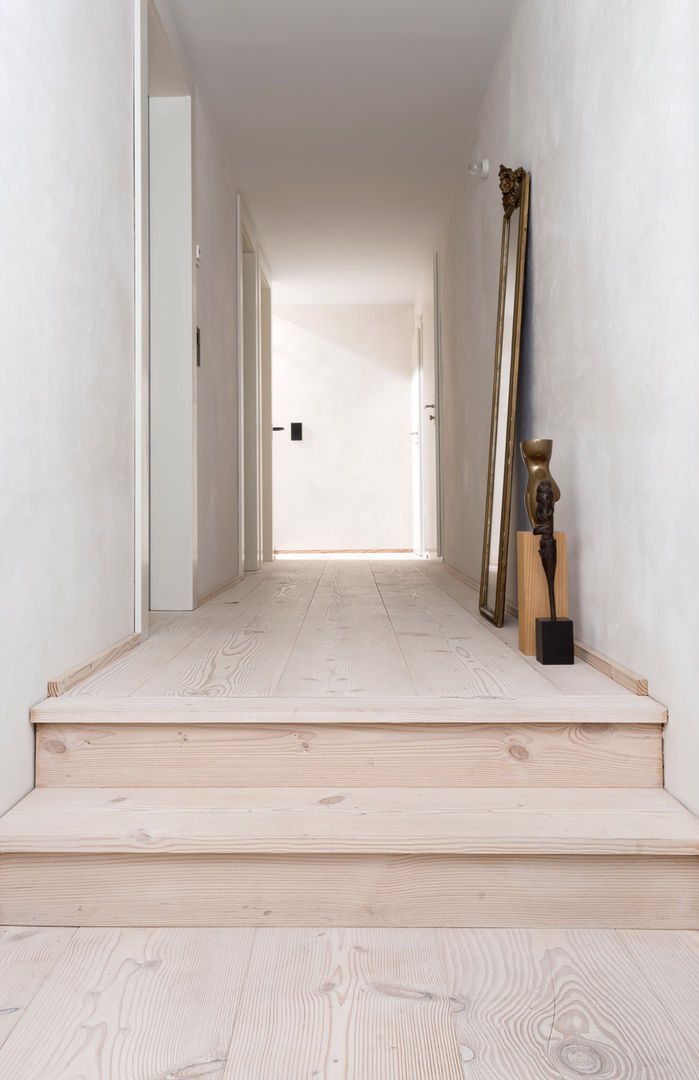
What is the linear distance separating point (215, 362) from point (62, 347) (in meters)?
2.10

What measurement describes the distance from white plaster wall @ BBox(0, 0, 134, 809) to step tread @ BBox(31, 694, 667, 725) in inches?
5.4

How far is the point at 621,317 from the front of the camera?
1648 mm

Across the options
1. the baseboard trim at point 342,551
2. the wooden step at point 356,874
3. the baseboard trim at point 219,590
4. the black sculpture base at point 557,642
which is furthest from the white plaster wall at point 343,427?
the wooden step at point 356,874

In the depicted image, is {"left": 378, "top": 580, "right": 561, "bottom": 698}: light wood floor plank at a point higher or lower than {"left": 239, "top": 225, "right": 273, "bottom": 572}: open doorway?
lower

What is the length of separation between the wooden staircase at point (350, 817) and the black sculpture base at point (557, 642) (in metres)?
0.35

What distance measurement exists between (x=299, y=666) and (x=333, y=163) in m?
3.24

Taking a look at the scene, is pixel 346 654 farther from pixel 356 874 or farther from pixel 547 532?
pixel 356 874

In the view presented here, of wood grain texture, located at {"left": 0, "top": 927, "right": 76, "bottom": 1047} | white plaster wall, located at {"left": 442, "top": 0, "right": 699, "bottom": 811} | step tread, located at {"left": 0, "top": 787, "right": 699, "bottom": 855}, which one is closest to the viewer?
wood grain texture, located at {"left": 0, "top": 927, "right": 76, "bottom": 1047}

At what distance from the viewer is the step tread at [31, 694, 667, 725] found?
56.8 inches

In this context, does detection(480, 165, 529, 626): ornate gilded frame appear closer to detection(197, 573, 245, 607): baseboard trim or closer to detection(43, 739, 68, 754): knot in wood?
detection(197, 573, 245, 607): baseboard trim

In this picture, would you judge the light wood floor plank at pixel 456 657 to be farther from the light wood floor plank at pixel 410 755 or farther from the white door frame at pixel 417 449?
the white door frame at pixel 417 449

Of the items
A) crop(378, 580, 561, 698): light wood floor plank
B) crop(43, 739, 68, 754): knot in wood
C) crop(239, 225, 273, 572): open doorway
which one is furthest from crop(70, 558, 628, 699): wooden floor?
crop(239, 225, 273, 572): open doorway

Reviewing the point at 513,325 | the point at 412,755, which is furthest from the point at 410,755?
the point at 513,325

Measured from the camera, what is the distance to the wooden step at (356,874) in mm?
1249
